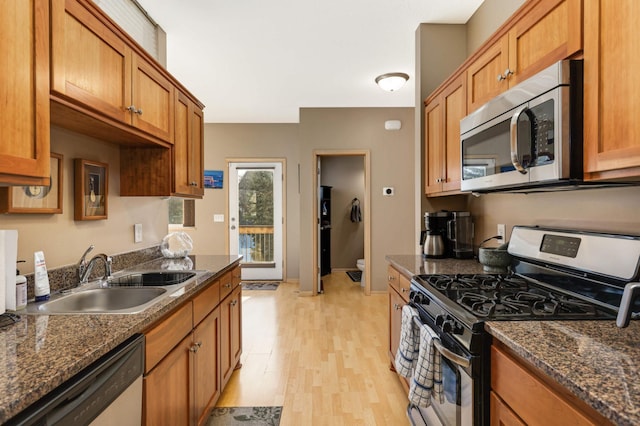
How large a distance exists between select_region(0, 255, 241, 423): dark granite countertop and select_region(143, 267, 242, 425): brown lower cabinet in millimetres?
125

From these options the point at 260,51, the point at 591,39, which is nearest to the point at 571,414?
the point at 591,39

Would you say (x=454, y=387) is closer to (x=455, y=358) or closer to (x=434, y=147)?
(x=455, y=358)

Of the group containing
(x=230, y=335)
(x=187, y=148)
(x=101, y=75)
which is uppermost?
(x=101, y=75)

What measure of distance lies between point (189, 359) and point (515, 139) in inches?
68.8

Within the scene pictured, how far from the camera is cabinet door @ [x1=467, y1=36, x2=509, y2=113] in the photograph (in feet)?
5.54

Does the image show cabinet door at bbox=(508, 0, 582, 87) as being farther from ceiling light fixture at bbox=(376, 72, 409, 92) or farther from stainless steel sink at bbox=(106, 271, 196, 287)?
ceiling light fixture at bbox=(376, 72, 409, 92)

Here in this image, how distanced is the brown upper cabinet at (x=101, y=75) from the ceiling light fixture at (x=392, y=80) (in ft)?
7.87

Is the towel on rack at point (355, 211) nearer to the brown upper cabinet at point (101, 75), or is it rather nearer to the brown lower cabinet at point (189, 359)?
the brown lower cabinet at point (189, 359)

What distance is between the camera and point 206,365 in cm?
186

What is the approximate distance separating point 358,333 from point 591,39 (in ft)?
9.74

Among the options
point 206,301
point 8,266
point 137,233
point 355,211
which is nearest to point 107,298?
point 206,301

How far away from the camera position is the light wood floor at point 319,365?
2.13 m

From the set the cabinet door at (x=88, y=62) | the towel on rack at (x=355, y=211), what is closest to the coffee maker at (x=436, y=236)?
the cabinet door at (x=88, y=62)

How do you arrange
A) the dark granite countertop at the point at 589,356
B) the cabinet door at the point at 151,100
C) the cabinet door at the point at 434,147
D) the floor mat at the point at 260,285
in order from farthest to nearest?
1. the floor mat at the point at 260,285
2. the cabinet door at the point at 434,147
3. the cabinet door at the point at 151,100
4. the dark granite countertop at the point at 589,356
